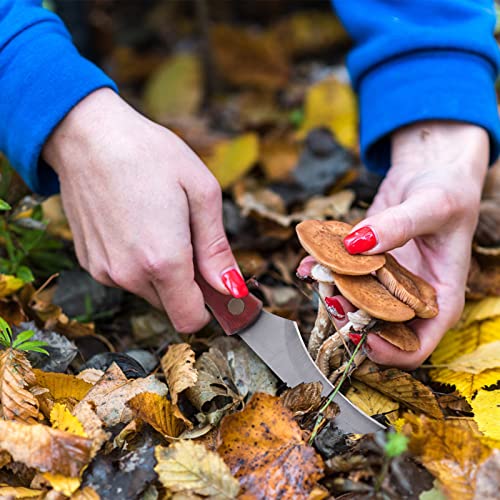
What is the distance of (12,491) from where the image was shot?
156cm

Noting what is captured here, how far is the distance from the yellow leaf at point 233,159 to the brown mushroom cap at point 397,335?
5.69 feet

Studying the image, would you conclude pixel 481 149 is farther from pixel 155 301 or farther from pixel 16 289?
pixel 16 289

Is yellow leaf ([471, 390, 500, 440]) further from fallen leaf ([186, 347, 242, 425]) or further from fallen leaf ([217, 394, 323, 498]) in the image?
fallen leaf ([186, 347, 242, 425])

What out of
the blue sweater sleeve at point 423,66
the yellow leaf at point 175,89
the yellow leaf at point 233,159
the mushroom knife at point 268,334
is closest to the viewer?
the mushroom knife at point 268,334

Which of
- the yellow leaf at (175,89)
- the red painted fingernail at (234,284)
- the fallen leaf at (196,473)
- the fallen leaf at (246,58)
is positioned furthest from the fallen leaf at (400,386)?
the fallen leaf at (246,58)

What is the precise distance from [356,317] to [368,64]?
156 cm

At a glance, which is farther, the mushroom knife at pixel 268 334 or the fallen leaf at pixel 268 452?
the mushroom knife at pixel 268 334

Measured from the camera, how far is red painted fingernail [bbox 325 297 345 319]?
181 cm

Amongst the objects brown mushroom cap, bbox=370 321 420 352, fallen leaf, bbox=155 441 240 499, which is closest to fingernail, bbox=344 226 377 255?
brown mushroom cap, bbox=370 321 420 352

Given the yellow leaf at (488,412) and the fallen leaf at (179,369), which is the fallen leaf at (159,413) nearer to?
the fallen leaf at (179,369)

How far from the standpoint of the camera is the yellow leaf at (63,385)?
1.83 m

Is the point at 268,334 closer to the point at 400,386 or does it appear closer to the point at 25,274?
the point at 400,386

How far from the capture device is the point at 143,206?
6.05 ft

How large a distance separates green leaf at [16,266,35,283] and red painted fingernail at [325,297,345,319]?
1154 mm
